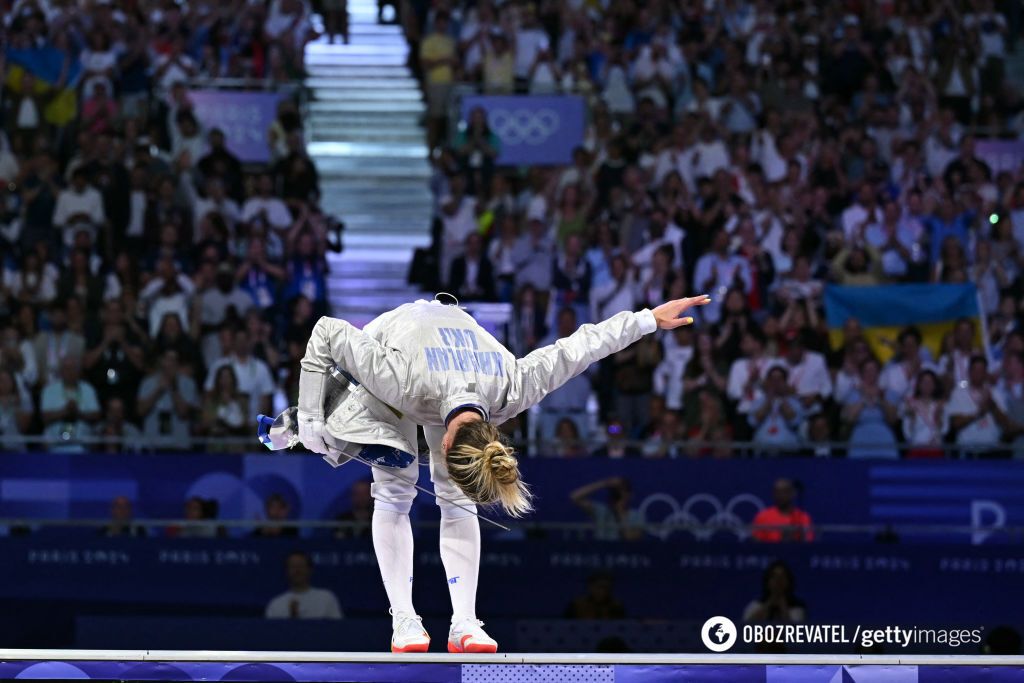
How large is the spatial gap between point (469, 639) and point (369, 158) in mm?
11267

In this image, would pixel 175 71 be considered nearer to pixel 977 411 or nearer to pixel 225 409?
pixel 225 409

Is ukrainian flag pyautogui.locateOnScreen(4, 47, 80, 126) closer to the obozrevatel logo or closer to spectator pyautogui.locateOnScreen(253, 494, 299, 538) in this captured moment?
spectator pyautogui.locateOnScreen(253, 494, 299, 538)

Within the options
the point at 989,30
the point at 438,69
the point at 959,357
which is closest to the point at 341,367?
the point at 959,357

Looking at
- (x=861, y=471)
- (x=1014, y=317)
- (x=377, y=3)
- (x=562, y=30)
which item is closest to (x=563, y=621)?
(x=861, y=471)

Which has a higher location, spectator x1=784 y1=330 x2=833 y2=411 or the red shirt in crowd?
spectator x1=784 y1=330 x2=833 y2=411

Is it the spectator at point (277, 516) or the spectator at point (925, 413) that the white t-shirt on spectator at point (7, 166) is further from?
the spectator at point (925, 413)

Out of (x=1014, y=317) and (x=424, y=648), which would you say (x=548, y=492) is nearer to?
(x=1014, y=317)

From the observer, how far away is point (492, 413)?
24.2ft

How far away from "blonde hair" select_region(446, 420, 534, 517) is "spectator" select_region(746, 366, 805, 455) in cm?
684

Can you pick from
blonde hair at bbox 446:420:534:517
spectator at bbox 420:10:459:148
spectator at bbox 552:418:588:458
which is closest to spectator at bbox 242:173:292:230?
spectator at bbox 420:10:459:148

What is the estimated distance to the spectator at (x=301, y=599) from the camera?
12.2m

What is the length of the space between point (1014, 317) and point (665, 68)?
4.80m

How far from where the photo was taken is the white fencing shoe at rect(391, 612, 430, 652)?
727cm

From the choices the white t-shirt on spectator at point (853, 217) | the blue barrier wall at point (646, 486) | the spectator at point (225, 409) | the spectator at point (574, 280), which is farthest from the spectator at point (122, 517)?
the white t-shirt on spectator at point (853, 217)
